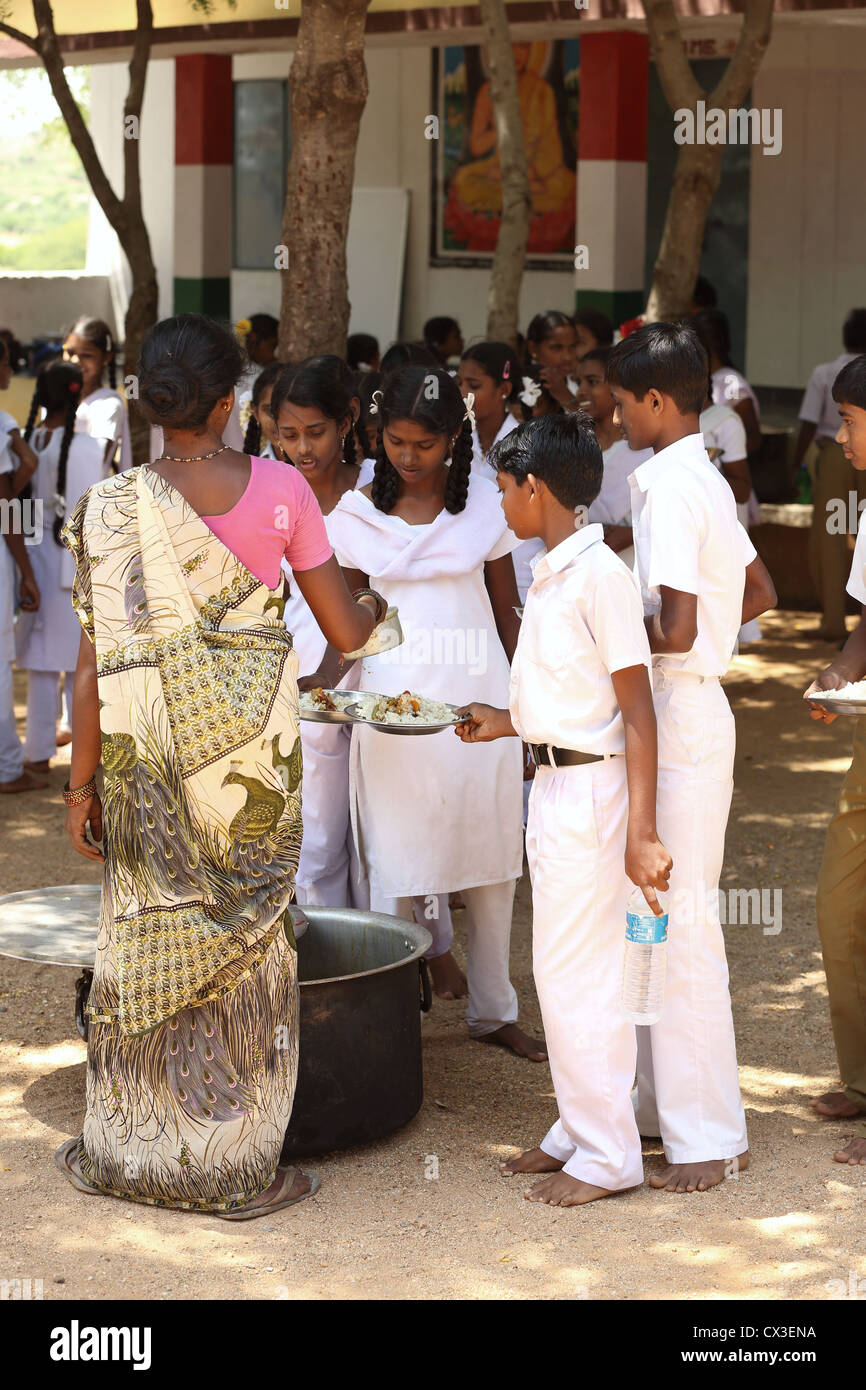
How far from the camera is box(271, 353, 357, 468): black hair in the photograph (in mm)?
4574

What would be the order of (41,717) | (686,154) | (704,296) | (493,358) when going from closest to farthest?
(493,358), (41,717), (686,154), (704,296)

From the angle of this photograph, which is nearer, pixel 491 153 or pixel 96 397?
pixel 96 397

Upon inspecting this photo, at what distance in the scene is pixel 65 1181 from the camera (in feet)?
12.4

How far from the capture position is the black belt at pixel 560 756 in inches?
139

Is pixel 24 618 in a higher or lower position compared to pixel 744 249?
lower

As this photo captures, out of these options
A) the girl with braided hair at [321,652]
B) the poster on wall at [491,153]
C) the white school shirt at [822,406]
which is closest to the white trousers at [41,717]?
the girl with braided hair at [321,652]

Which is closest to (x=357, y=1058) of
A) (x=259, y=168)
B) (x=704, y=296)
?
(x=704, y=296)

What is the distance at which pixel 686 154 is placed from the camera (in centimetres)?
798

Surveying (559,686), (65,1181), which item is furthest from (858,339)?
(65,1181)

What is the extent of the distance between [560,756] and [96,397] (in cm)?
460

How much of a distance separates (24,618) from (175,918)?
445cm

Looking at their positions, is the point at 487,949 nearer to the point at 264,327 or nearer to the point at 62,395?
the point at 62,395
